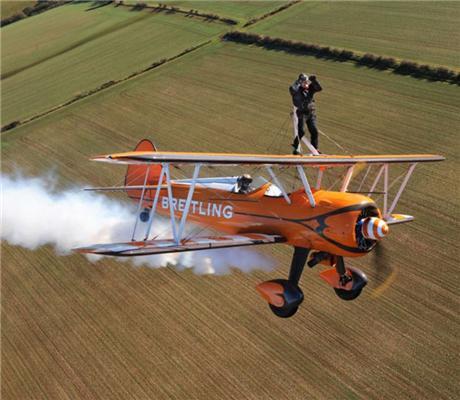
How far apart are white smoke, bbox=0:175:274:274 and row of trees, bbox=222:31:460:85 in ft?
58.7

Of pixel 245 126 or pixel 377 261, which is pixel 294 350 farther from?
pixel 245 126

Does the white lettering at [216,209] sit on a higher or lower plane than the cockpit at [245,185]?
lower

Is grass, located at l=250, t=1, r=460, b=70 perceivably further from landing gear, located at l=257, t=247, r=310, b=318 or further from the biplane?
landing gear, located at l=257, t=247, r=310, b=318

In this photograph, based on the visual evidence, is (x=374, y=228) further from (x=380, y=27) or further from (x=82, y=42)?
(x=82, y=42)

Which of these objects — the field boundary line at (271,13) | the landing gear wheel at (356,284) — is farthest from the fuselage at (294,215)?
the field boundary line at (271,13)

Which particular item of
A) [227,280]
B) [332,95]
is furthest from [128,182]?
[332,95]

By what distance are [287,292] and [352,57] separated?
81.1 ft

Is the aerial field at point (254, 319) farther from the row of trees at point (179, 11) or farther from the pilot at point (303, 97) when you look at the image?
the row of trees at point (179, 11)

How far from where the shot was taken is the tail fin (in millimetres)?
16250

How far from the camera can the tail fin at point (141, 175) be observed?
640 inches

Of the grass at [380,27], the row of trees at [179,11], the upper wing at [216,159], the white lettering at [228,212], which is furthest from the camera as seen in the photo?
the row of trees at [179,11]

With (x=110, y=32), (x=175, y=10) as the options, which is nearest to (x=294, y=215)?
(x=175, y=10)

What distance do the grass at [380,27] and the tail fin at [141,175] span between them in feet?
67.9

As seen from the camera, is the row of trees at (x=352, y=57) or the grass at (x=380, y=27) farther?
the grass at (x=380, y=27)
